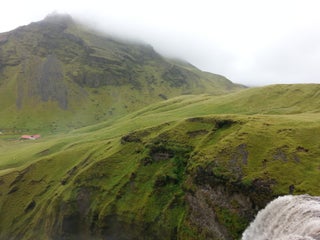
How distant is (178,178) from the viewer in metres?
98.2

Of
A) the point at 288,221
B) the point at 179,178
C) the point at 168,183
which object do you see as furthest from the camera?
the point at 168,183

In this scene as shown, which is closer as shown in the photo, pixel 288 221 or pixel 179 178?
pixel 288 221

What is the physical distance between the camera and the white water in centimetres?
4219

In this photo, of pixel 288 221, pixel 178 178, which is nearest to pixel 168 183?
pixel 178 178

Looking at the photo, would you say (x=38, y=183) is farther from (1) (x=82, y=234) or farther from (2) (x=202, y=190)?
(2) (x=202, y=190)

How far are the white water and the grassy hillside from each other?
5.89m

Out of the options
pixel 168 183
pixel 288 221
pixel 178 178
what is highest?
pixel 288 221

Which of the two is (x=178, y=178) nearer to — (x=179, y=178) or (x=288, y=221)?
(x=179, y=178)

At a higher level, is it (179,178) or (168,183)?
(179,178)

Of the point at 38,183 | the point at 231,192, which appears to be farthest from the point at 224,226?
the point at 38,183

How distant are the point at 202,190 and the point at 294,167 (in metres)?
21.7

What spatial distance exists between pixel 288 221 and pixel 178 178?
48499mm

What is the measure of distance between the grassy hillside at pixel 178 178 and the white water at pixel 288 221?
5.89 metres

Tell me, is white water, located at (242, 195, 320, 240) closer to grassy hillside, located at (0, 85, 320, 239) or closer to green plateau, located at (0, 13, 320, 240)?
green plateau, located at (0, 13, 320, 240)
